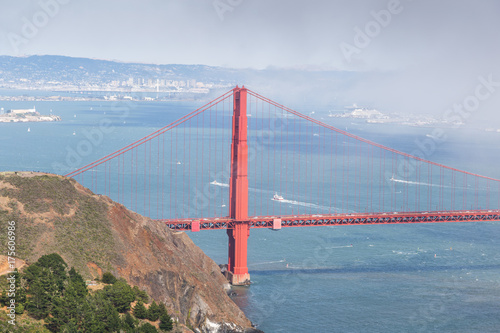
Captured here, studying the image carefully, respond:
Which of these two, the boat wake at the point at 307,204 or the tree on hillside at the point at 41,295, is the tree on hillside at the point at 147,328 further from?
the boat wake at the point at 307,204

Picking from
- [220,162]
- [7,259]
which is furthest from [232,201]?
[220,162]

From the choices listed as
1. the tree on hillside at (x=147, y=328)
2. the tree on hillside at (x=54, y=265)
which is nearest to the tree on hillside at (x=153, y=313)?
the tree on hillside at (x=147, y=328)

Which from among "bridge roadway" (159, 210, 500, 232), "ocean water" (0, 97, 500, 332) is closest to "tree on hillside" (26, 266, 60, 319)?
"ocean water" (0, 97, 500, 332)

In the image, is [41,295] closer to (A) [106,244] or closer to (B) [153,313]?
(B) [153,313]

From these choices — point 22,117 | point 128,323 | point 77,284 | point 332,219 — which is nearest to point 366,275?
point 332,219

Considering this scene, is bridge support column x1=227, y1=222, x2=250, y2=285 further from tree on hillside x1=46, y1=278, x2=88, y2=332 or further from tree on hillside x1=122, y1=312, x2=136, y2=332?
tree on hillside x1=46, y1=278, x2=88, y2=332

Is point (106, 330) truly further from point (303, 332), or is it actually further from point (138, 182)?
point (138, 182)
